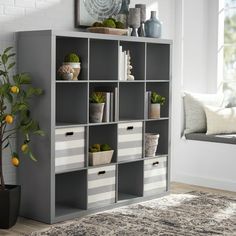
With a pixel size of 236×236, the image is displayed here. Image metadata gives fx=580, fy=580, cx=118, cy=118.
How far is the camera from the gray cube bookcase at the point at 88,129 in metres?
4.36

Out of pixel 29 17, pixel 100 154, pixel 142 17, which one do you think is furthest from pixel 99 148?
pixel 142 17

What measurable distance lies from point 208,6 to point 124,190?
231 centimetres

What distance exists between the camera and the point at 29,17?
4.63 meters

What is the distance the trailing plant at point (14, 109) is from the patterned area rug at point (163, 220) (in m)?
0.64

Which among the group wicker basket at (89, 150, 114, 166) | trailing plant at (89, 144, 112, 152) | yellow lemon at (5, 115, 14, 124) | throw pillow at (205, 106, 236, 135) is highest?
yellow lemon at (5, 115, 14, 124)

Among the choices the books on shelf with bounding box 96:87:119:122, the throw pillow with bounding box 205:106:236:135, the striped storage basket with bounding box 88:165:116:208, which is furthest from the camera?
the throw pillow with bounding box 205:106:236:135

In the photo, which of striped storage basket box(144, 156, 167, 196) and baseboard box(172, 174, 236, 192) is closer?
striped storage basket box(144, 156, 167, 196)

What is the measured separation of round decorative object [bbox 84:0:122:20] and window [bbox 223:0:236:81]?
1.52m

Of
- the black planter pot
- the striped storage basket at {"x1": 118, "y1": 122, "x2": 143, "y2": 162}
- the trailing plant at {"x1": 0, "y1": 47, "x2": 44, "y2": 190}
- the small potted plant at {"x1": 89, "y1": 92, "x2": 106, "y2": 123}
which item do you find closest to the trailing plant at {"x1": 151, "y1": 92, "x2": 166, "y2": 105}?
the striped storage basket at {"x1": 118, "y1": 122, "x2": 143, "y2": 162}

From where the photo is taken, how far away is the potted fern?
418 cm

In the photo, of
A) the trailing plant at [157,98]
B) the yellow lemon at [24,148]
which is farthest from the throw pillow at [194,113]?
the yellow lemon at [24,148]

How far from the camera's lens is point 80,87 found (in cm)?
462

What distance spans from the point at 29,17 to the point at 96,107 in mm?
895

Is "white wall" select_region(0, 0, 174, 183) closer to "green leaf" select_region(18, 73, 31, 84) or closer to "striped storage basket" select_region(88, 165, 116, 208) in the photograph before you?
"green leaf" select_region(18, 73, 31, 84)
